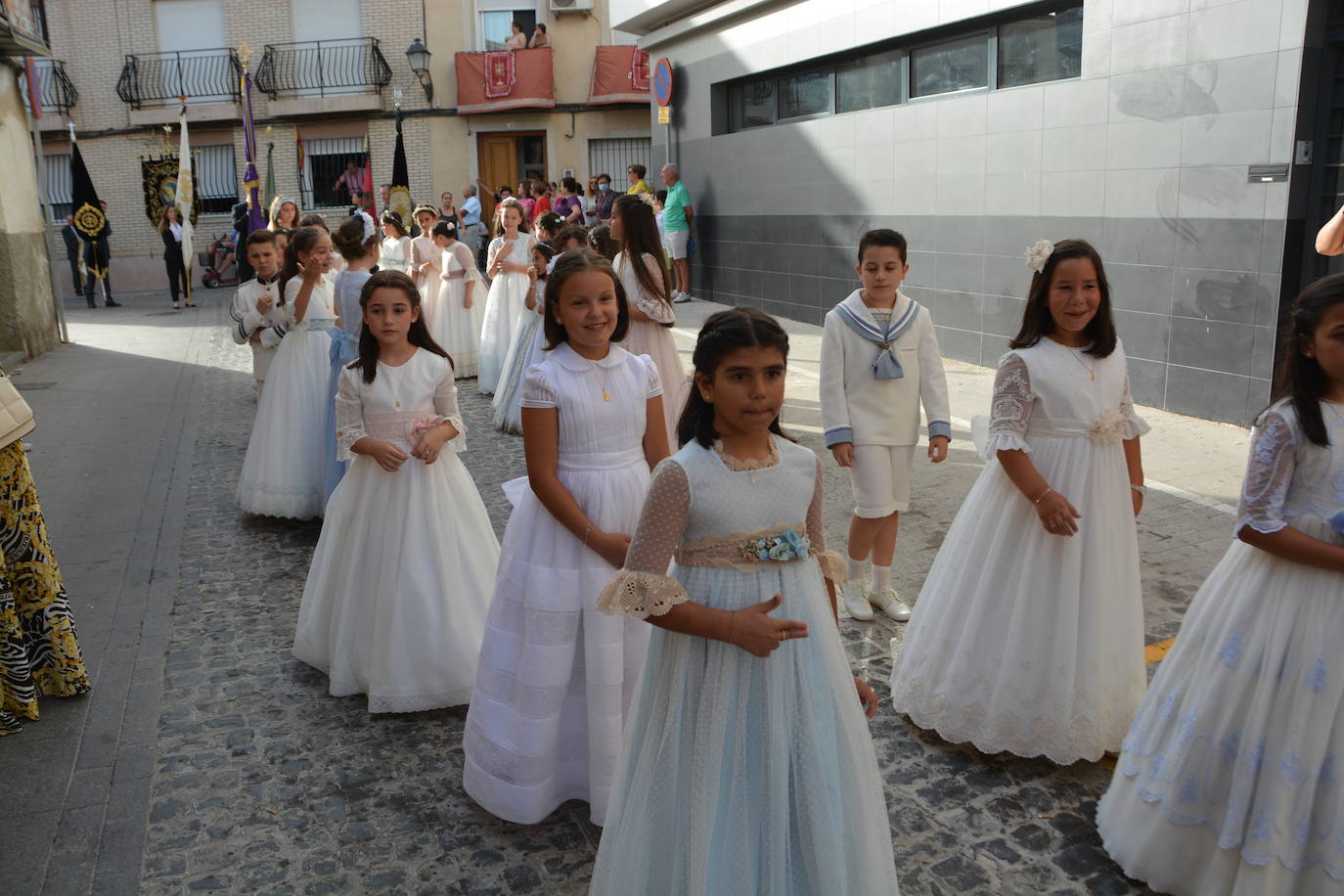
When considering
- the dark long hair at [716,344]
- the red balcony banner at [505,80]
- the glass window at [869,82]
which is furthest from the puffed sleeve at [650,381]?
the red balcony banner at [505,80]

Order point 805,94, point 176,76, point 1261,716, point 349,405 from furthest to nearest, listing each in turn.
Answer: point 176,76 → point 805,94 → point 349,405 → point 1261,716

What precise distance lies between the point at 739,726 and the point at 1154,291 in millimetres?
7586

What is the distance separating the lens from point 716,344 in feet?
8.29

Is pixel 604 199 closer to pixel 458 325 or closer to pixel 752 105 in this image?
pixel 752 105

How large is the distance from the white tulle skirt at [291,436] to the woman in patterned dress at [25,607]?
234 centimetres

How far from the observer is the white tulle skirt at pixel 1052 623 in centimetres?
375

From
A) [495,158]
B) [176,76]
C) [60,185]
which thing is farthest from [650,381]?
[60,185]

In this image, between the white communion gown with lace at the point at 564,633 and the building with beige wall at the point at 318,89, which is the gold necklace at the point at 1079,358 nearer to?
the white communion gown with lace at the point at 564,633

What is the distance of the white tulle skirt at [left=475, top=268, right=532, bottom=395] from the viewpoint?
36.8 ft

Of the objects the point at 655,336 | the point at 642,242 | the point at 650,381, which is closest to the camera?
the point at 650,381

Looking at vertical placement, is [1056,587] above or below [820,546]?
below

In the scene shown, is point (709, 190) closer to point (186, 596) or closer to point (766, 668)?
point (186, 596)

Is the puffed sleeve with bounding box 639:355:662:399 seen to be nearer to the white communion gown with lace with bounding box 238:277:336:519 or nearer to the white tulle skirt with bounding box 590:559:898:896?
the white tulle skirt with bounding box 590:559:898:896

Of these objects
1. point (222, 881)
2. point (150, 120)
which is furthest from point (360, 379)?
point (150, 120)
